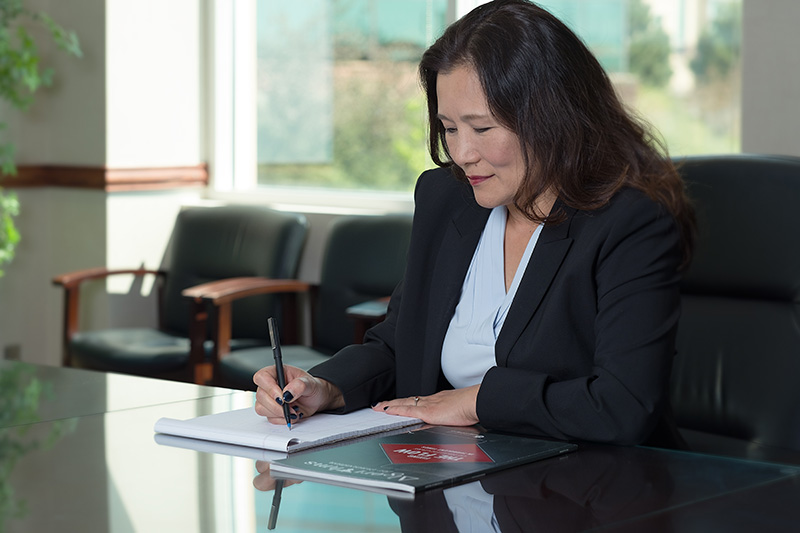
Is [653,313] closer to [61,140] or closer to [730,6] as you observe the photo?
[730,6]

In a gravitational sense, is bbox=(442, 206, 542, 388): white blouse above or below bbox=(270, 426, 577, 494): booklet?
above

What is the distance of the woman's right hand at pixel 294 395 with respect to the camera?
160 centimetres

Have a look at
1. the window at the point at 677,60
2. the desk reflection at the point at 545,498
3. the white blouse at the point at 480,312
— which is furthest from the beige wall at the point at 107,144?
the desk reflection at the point at 545,498

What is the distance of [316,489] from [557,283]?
0.70m

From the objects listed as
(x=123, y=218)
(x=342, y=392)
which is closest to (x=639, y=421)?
(x=342, y=392)

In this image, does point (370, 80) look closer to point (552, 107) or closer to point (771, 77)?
point (771, 77)

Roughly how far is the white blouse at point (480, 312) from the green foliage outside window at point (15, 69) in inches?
121

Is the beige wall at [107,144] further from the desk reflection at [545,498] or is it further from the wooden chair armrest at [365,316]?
the desk reflection at [545,498]

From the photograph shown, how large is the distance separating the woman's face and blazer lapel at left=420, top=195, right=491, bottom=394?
6.1 inches

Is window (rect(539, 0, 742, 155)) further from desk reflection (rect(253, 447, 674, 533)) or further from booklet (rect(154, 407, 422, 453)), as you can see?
desk reflection (rect(253, 447, 674, 533))

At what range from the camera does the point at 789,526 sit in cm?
115

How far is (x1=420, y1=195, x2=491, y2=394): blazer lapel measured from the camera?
1962 mm

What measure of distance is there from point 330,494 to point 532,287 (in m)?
0.70

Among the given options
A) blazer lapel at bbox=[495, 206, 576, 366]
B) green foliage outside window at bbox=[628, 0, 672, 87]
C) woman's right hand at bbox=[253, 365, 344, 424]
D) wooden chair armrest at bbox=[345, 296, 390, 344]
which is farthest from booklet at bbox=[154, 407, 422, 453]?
green foliage outside window at bbox=[628, 0, 672, 87]
